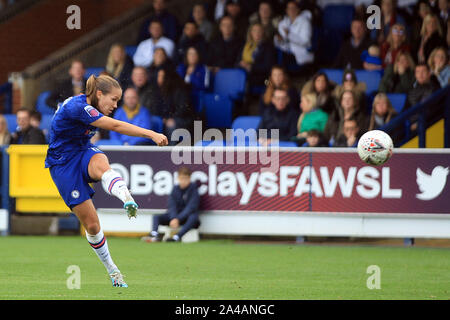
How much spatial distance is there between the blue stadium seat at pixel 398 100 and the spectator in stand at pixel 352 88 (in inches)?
23.2

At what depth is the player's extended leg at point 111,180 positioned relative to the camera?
320 inches

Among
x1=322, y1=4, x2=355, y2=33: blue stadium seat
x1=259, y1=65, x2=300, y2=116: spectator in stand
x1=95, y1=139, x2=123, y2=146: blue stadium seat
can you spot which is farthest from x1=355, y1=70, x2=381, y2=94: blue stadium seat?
x1=95, y1=139, x2=123, y2=146: blue stadium seat

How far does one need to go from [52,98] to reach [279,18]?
4161 mm

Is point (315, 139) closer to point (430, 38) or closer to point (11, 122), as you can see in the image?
point (430, 38)

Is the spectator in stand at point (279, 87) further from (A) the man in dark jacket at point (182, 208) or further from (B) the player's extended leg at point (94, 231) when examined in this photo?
(B) the player's extended leg at point (94, 231)

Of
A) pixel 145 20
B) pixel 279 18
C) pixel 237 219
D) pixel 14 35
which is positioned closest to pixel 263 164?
pixel 237 219

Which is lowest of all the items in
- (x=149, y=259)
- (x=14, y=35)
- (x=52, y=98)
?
(x=149, y=259)

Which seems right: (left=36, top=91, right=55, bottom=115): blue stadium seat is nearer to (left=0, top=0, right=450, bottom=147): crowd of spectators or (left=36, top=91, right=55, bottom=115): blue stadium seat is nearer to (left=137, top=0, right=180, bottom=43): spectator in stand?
(left=0, top=0, right=450, bottom=147): crowd of spectators

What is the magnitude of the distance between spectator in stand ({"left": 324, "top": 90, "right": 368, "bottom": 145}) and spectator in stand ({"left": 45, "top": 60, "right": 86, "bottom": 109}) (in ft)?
13.8

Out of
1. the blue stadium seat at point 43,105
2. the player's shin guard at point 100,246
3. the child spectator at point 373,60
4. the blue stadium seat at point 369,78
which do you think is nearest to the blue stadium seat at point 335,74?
the blue stadium seat at point 369,78

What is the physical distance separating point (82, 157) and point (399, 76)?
771cm

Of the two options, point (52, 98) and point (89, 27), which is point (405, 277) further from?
point (89, 27)

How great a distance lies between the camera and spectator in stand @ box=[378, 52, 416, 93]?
1519cm

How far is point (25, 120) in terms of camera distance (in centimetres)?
1560
